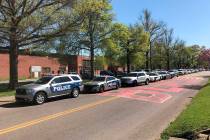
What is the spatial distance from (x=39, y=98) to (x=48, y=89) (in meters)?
1.17

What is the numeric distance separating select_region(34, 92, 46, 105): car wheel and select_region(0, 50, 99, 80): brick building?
40.9 metres

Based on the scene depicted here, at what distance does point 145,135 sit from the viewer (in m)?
11.8

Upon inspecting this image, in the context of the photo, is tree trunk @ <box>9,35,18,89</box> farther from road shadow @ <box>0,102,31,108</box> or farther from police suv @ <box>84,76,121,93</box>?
road shadow @ <box>0,102,31,108</box>

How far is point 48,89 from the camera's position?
2269 centimetres

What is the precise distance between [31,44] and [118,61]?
1295 inches

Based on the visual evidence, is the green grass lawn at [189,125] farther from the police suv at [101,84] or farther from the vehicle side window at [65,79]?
the police suv at [101,84]

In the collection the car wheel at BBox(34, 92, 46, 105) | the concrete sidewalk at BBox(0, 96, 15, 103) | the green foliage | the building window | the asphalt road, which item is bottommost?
the asphalt road

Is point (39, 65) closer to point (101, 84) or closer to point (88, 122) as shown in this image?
point (101, 84)

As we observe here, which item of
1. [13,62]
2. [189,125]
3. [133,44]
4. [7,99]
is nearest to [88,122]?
[189,125]

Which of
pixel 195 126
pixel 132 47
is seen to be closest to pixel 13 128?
pixel 195 126

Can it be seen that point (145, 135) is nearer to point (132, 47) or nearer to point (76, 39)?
point (76, 39)

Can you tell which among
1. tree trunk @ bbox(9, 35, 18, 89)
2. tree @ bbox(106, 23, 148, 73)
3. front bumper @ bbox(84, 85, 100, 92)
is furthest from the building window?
front bumper @ bbox(84, 85, 100, 92)

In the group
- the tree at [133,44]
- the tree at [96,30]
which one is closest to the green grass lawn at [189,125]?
the tree at [96,30]

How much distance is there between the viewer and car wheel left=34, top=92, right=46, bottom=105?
21.5 meters
